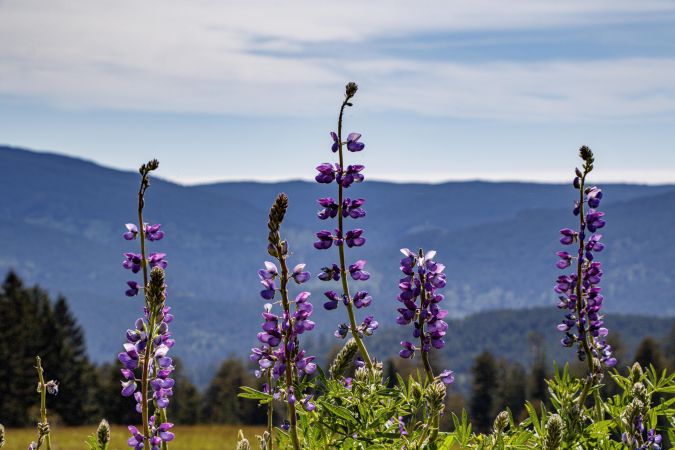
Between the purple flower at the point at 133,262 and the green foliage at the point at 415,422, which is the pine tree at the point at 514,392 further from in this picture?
the purple flower at the point at 133,262

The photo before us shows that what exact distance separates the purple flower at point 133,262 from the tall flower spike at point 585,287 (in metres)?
2.17

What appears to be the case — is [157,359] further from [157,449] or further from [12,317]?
[12,317]

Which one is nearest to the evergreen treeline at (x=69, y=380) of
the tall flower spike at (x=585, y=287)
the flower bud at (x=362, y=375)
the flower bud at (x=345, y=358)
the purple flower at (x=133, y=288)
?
the tall flower spike at (x=585, y=287)

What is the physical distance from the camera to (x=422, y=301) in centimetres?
397

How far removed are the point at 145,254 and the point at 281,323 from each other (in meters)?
1.38

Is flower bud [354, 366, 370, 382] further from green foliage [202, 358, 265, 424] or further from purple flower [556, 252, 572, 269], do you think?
green foliage [202, 358, 265, 424]

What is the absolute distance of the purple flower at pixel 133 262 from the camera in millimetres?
4539

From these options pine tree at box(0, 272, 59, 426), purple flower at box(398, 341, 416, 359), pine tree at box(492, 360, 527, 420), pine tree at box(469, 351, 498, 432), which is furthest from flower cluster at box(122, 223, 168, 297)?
A: pine tree at box(469, 351, 498, 432)

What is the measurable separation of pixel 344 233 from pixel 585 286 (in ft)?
4.95

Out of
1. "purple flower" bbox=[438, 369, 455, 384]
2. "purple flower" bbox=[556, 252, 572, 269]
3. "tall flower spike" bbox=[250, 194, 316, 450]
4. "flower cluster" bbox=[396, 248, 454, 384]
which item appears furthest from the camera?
"purple flower" bbox=[556, 252, 572, 269]

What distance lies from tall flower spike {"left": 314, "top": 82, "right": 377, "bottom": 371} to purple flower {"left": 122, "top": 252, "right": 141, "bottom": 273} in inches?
37.9

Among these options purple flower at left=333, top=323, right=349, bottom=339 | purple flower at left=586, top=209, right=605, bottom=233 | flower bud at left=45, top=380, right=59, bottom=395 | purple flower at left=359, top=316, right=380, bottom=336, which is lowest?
flower bud at left=45, top=380, right=59, bottom=395

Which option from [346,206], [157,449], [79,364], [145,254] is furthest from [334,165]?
[79,364]

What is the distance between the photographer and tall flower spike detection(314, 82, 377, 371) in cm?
405
